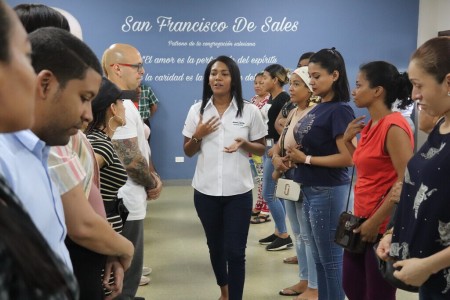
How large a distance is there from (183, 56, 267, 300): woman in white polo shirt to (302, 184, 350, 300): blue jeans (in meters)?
0.46

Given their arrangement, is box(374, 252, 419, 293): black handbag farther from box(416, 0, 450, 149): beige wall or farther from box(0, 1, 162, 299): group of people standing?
box(416, 0, 450, 149): beige wall

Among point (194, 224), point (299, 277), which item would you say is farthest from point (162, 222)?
point (299, 277)

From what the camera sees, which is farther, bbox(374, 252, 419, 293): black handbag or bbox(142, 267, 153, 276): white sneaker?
bbox(142, 267, 153, 276): white sneaker

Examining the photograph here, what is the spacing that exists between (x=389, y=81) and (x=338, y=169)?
1.98ft

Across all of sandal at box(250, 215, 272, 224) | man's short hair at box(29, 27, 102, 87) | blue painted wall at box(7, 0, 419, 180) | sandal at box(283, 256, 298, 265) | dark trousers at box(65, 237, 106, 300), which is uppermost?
blue painted wall at box(7, 0, 419, 180)

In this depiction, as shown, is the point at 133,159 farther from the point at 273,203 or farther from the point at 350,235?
the point at 273,203

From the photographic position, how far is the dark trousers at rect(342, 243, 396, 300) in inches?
86.0

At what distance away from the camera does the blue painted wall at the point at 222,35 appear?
277 inches

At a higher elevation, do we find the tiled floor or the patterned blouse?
the patterned blouse

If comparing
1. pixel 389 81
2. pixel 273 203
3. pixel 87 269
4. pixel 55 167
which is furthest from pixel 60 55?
pixel 273 203

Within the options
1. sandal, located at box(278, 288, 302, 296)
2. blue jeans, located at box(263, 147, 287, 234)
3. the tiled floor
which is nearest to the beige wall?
blue jeans, located at box(263, 147, 287, 234)

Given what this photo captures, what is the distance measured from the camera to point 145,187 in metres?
2.55

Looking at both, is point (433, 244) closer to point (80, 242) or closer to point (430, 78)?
point (430, 78)

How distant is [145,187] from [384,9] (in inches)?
248
